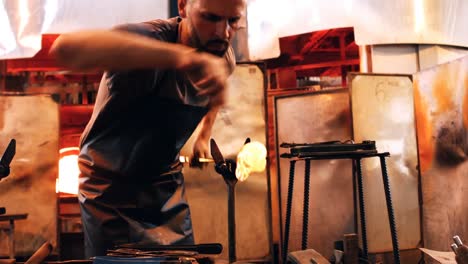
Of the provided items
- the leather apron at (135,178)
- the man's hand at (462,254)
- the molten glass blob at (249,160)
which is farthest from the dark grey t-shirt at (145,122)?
the man's hand at (462,254)

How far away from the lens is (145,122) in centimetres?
220

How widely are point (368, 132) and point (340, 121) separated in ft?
0.82

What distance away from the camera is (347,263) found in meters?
2.18

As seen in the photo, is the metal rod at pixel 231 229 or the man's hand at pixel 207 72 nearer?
the man's hand at pixel 207 72

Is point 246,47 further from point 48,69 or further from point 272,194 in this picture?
point 48,69

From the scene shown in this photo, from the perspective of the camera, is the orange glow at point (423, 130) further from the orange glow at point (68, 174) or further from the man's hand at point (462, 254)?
the orange glow at point (68, 174)

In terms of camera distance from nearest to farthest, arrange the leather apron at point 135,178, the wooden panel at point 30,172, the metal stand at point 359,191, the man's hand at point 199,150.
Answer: the leather apron at point 135,178, the man's hand at point 199,150, the metal stand at point 359,191, the wooden panel at point 30,172

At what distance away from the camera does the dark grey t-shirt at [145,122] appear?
206 centimetres

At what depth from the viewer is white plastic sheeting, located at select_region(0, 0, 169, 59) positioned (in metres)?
4.38

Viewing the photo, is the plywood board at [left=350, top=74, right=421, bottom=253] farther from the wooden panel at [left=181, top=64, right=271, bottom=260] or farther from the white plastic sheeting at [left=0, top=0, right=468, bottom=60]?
the wooden panel at [left=181, top=64, right=271, bottom=260]

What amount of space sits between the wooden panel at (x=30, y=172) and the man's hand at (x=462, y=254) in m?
3.14

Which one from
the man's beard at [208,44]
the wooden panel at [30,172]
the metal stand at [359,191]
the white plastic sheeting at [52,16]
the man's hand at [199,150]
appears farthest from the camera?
the white plastic sheeting at [52,16]

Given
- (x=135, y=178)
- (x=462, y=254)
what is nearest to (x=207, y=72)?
(x=135, y=178)

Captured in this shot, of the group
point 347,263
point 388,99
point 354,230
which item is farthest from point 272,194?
point 347,263
